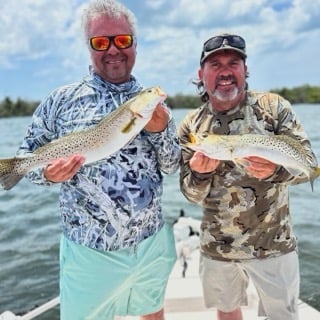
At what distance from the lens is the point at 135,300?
3408 millimetres

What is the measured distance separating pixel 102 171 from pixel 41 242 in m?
8.38

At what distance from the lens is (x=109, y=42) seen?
3.12m

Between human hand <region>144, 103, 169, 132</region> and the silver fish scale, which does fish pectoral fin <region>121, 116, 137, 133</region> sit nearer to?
human hand <region>144, 103, 169, 132</region>

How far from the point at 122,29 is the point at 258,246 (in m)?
1.67

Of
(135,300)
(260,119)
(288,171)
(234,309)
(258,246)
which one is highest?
(260,119)

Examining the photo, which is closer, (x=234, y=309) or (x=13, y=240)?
(x=234, y=309)

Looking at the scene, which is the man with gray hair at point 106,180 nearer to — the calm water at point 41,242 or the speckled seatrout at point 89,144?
the speckled seatrout at point 89,144

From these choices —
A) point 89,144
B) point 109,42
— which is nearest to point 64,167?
point 89,144

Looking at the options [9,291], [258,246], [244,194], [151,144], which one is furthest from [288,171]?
[9,291]

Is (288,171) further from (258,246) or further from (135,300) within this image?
(135,300)

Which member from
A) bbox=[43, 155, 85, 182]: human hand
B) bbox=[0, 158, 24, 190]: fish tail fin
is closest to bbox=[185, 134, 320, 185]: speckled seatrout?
bbox=[43, 155, 85, 182]: human hand

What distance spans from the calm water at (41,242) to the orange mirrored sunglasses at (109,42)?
188 inches

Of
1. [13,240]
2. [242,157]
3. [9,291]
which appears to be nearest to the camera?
[242,157]

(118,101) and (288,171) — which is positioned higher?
(118,101)
